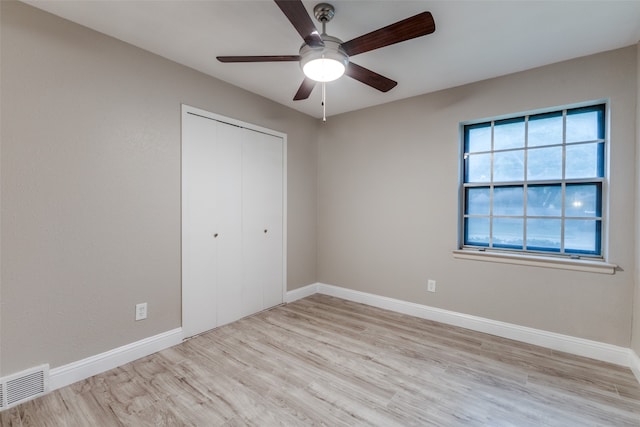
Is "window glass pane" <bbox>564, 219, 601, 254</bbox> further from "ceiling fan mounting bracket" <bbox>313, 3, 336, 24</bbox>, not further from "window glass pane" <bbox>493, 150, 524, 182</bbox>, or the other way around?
"ceiling fan mounting bracket" <bbox>313, 3, 336, 24</bbox>

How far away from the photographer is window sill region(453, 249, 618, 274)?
232cm

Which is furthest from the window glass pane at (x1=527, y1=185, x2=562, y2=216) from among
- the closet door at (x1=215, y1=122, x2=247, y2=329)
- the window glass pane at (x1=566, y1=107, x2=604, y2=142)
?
the closet door at (x1=215, y1=122, x2=247, y2=329)

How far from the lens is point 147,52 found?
2359 millimetres

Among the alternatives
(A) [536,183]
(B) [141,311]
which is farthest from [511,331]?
(B) [141,311]

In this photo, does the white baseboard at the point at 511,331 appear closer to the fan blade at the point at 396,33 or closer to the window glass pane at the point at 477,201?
the window glass pane at the point at 477,201

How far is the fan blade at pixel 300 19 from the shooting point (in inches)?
53.2

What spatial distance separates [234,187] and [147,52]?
54.4 inches

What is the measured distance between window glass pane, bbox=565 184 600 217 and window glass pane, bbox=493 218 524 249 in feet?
1.30

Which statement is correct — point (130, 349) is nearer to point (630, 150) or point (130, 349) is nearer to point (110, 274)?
point (110, 274)

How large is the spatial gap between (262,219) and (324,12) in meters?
2.21

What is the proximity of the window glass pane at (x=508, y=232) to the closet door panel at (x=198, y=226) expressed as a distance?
9.56 feet

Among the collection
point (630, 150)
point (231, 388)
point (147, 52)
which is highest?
point (147, 52)

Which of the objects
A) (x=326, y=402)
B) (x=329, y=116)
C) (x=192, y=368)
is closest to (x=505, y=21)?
(x=329, y=116)

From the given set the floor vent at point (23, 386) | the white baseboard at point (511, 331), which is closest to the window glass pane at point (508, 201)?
the white baseboard at point (511, 331)
